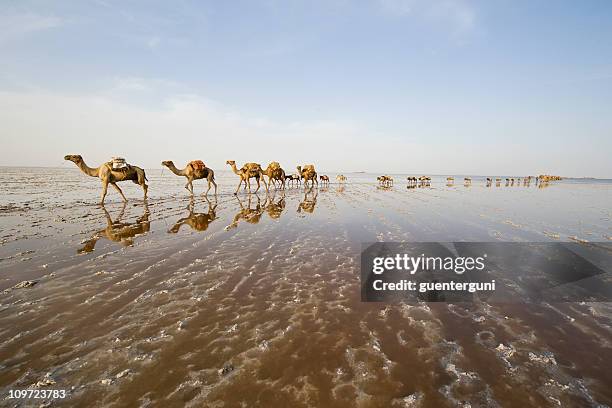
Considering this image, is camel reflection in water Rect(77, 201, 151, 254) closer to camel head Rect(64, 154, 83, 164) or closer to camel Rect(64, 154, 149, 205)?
camel Rect(64, 154, 149, 205)

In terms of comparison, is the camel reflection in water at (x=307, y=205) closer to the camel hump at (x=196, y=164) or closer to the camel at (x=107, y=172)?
the camel hump at (x=196, y=164)

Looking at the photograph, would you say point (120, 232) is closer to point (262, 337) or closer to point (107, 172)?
point (262, 337)

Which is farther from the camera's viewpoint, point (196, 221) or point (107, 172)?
point (107, 172)

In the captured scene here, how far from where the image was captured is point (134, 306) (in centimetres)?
487

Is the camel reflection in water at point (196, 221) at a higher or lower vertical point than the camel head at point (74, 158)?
lower

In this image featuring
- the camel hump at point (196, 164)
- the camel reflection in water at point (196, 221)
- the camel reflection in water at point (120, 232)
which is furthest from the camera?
the camel hump at point (196, 164)

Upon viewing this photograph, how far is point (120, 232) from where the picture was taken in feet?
32.9

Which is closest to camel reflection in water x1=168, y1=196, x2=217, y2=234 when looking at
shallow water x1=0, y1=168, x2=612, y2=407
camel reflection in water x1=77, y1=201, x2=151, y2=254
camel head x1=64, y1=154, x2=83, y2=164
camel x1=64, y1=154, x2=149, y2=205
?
camel reflection in water x1=77, y1=201, x2=151, y2=254

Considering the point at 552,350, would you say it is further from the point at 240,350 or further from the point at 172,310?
the point at 172,310

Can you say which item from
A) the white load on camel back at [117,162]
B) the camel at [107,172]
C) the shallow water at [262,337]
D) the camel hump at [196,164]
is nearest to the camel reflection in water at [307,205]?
the shallow water at [262,337]

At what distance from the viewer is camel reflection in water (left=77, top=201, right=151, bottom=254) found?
28.3ft

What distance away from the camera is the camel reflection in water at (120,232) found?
8612 mm

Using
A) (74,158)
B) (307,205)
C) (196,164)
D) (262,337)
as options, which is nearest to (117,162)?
(74,158)

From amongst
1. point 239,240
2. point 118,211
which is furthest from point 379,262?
point 118,211
